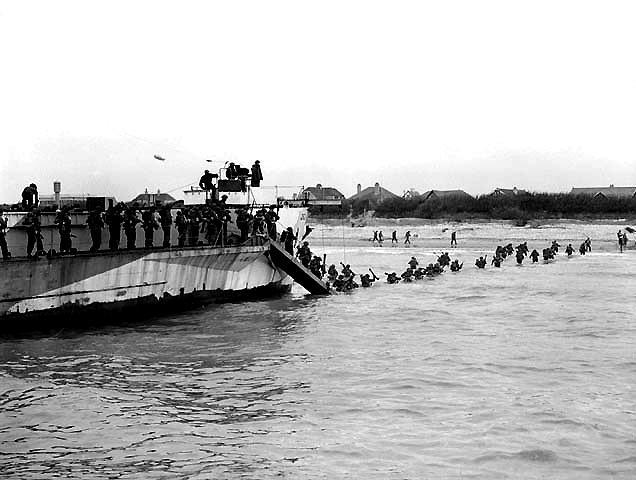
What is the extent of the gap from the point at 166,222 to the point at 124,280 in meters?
2.25

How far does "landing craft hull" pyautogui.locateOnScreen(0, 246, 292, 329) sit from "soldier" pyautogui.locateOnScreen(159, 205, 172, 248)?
0.77m

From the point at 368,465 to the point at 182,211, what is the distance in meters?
14.2

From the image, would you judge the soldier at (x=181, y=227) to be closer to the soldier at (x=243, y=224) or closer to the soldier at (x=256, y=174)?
the soldier at (x=243, y=224)

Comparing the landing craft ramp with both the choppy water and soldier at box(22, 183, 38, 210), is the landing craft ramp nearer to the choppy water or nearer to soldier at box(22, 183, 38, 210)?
the choppy water

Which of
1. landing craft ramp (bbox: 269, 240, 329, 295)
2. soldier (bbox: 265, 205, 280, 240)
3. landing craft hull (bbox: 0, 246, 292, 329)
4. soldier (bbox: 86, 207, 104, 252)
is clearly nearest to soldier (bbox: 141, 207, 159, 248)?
landing craft hull (bbox: 0, 246, 292, 329)

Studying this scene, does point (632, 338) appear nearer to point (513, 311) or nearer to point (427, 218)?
point (513, 311)

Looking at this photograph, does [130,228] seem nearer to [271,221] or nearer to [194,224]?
[194,224]

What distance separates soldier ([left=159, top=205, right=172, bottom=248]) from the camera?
21.5m

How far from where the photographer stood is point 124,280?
1989 cm

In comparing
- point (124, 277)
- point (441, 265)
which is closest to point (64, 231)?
point (124, 277)

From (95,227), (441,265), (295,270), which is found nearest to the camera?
(95,227)

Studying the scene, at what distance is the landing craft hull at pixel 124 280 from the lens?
1786 centimetres

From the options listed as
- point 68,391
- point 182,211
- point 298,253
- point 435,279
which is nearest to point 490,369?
point 68,391

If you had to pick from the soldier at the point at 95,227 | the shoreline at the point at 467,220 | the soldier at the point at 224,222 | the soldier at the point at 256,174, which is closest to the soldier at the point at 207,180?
the soldier at the point at 256,174
